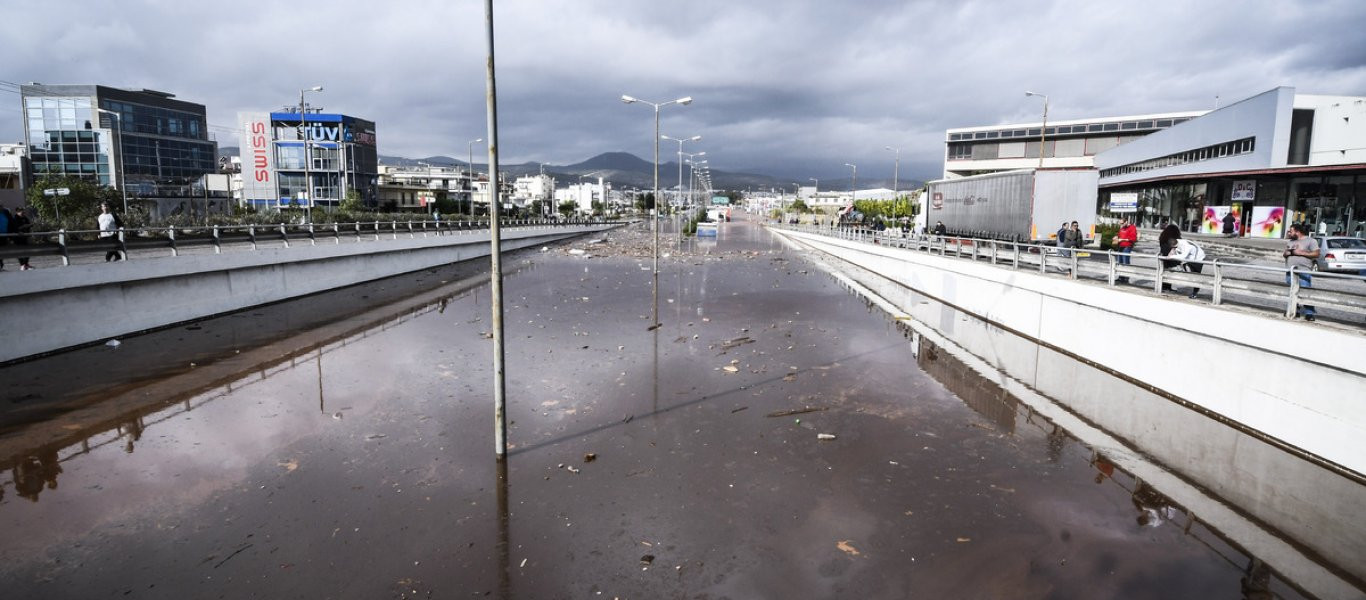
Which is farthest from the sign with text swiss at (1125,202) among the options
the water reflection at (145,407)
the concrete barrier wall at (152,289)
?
the water reflection at (145,407)

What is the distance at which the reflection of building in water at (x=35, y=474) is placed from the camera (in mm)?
7578

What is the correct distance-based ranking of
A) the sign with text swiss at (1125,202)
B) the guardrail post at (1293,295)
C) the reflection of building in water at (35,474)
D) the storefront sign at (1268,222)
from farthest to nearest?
1. the sign with text swiss at (1125,202)
2. the storefront sign at (1268,222)
3. the guardrail post at (1293,295)
4. the reflection of building in water at (35,474)

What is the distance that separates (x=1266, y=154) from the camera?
39219 millimetres

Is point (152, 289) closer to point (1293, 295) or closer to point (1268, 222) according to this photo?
point (1293, 295)

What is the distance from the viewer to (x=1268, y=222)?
3850cm

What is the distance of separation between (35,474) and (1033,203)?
92.2 feet

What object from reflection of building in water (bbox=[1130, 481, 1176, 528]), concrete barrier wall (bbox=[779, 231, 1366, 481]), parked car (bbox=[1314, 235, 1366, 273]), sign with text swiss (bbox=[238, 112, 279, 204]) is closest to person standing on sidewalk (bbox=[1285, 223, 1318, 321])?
concrete barrier wall (bbox=[779, 231, 1366, 481])

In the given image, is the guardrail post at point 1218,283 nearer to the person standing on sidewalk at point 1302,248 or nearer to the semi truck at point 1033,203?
the person standing on sidewalk at point 1302,248

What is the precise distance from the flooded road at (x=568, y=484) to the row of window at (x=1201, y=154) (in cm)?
4235

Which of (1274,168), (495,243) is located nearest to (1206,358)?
(495,243)

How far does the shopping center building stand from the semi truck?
1742 centimetres

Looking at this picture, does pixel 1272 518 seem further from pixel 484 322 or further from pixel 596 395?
pixel 484 322

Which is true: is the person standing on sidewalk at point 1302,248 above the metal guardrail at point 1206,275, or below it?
above

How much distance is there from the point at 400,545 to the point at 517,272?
2947 centimetres
